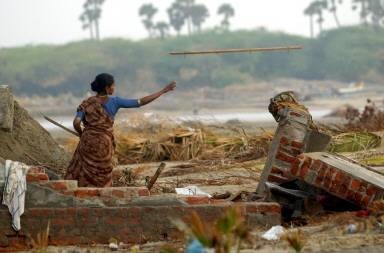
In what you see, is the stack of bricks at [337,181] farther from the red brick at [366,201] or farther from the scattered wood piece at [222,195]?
the scattered wood piece at [222,195]

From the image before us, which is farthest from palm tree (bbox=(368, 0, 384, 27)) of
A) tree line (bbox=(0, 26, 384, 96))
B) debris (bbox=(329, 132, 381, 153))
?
debris (bbox=(329, 132, 381, 153))

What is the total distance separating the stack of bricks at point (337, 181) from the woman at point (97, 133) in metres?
1.59

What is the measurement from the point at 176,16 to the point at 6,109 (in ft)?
302

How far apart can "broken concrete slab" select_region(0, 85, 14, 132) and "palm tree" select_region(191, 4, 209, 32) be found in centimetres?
9195

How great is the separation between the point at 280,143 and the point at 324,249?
2.07m

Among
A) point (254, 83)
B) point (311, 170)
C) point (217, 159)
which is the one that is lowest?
point (254, 83)

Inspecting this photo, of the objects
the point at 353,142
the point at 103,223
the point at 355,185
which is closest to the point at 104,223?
the point at 103,223

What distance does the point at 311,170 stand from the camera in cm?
909

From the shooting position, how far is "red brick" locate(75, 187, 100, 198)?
8773 millimetres

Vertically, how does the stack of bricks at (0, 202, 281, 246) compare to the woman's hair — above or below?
below

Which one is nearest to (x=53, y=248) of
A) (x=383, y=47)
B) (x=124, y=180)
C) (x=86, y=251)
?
(x=86, y=251)

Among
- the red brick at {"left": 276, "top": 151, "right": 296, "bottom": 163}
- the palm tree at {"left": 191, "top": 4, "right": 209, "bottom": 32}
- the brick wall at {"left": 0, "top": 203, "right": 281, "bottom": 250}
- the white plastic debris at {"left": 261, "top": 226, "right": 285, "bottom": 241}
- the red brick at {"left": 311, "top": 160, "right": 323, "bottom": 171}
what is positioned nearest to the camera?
the white plastic debris at {"left": 261, "top": 226, "right": 285, "bottom": 241}

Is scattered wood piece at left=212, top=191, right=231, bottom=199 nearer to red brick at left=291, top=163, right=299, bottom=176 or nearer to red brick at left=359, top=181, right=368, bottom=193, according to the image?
red brick at left=291, top=163, right=299, bottom=176

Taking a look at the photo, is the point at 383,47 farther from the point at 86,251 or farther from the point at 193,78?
the point at 86,251
